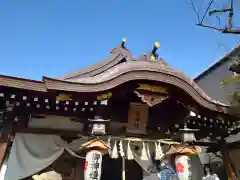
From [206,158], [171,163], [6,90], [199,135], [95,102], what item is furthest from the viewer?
[206,158]

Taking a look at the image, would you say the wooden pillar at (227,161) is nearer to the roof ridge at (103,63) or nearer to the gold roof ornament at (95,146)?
the gold roof ornament at (95,146)

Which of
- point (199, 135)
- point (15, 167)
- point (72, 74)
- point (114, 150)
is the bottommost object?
point (15, 167)

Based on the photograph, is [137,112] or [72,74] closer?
[137,112]

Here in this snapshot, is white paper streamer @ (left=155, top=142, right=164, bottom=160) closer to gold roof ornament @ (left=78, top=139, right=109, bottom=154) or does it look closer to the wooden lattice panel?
the wooden lattice panel

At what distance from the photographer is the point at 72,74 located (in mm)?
9859

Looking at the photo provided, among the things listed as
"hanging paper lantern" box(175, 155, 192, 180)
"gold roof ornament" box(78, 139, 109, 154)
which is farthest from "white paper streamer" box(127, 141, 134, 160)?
"hanging paper lantern" box(175, 155, 192, 180)

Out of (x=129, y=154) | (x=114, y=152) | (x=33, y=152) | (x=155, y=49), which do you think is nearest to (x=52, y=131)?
(x=33, y=152)

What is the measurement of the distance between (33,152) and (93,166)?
1.88 m

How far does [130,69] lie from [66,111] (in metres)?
2.24

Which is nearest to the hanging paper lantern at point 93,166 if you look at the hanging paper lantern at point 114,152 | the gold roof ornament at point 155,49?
the hanging paper lantern at point 114,152

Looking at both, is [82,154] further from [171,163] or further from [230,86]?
[230,86]

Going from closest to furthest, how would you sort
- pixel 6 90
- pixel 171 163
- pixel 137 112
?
1. pixel 6 90
2. pixel 171 163
3. pixel 137 112

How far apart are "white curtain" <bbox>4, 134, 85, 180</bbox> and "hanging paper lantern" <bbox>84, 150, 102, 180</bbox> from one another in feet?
2.76

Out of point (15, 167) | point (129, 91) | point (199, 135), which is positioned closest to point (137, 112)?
point (129, 91)
